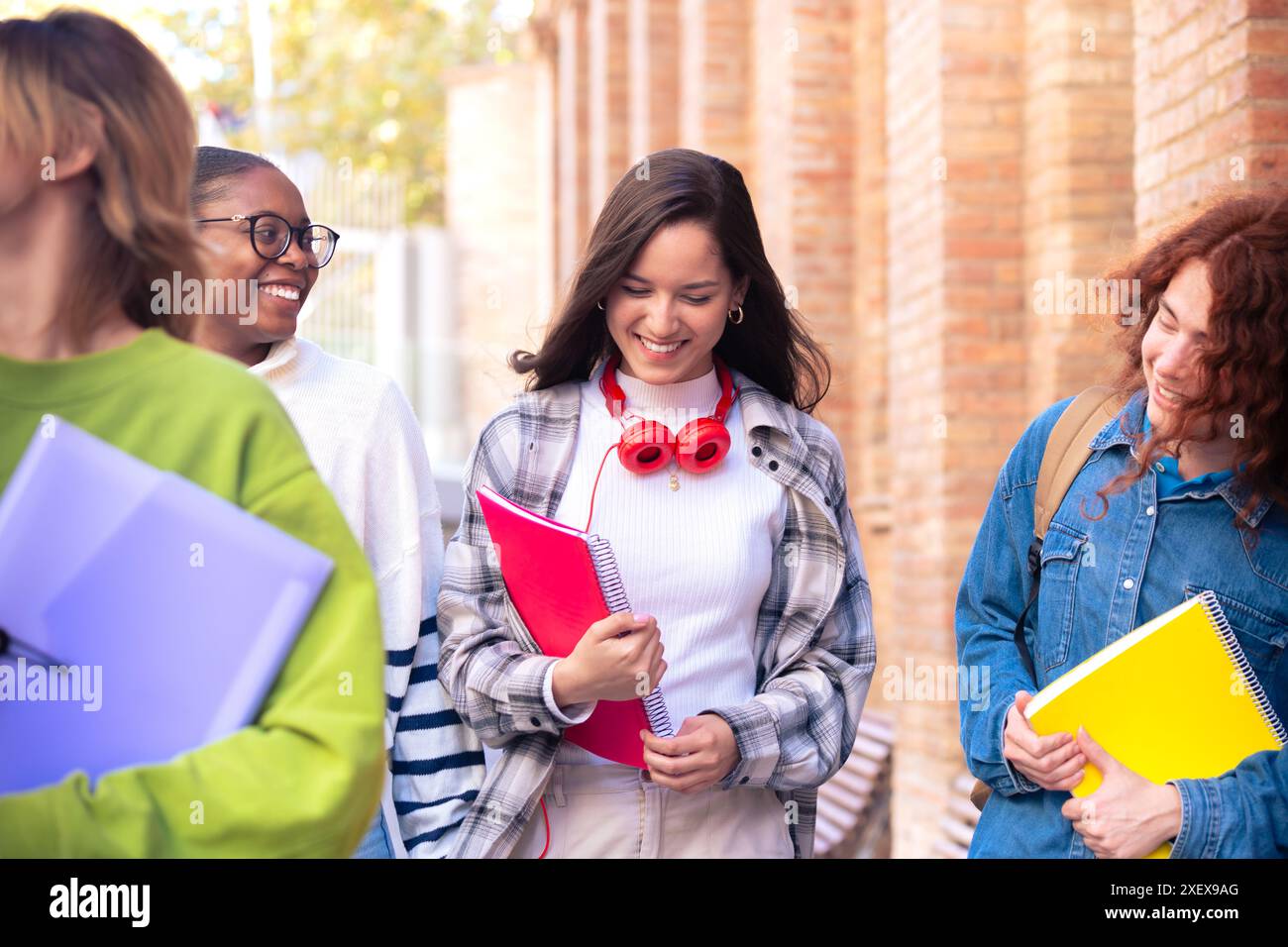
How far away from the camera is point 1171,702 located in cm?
272

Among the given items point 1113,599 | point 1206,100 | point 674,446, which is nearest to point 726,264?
point 674,446

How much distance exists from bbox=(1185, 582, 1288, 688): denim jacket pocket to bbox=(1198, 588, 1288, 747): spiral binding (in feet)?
0.11

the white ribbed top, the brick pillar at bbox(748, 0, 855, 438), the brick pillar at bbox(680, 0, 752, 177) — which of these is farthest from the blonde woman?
the brick pillar at bbox(680, 0, 752, 177)

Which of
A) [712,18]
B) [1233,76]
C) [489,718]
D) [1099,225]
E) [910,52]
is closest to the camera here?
[489,718]

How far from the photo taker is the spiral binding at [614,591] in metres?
2.75

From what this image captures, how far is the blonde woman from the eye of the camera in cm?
211

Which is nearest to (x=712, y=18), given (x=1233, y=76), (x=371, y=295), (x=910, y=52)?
(x=910, y=52)

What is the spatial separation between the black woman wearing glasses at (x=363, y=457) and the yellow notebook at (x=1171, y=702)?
1078mm

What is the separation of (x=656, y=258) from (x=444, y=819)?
1079mm

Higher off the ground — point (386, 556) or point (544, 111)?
point (544, 111)

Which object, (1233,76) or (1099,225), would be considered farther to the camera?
(1099,225)
